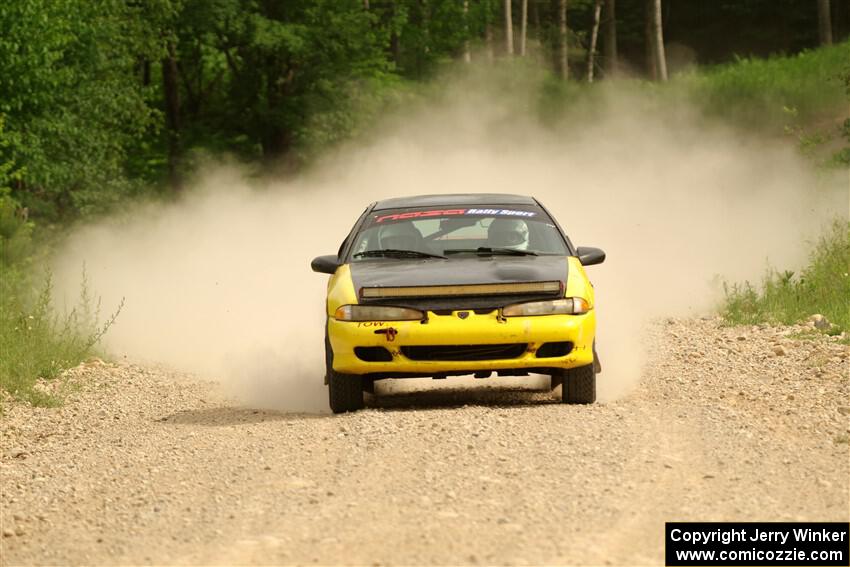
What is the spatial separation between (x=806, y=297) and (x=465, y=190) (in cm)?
1759

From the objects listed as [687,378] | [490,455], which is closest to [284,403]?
[687,378]

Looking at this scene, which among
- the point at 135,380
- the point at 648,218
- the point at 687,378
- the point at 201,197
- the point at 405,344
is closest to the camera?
the point at 405,344

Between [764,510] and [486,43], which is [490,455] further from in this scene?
[486,43]

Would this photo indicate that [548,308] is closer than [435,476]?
No

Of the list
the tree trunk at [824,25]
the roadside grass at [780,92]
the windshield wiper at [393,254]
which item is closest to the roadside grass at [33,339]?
the windshield wiper at [393,254]

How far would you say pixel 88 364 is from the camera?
15.7 meters

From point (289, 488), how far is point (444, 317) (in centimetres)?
248

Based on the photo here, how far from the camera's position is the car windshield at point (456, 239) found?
1148 centimetres

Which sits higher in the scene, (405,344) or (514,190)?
(405,344)

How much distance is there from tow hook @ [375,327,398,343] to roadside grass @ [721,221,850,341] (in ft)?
18.9

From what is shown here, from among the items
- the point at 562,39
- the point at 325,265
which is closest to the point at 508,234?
the point at 325,265

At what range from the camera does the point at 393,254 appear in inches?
453

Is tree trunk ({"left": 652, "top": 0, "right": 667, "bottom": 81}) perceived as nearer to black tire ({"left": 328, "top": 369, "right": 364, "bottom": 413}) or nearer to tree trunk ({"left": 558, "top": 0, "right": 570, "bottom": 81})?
tree trunk ({"left": 558, "top": 0, "right": 570, "bottom": 81})

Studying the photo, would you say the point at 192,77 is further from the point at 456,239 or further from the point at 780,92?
the point at 456,239
